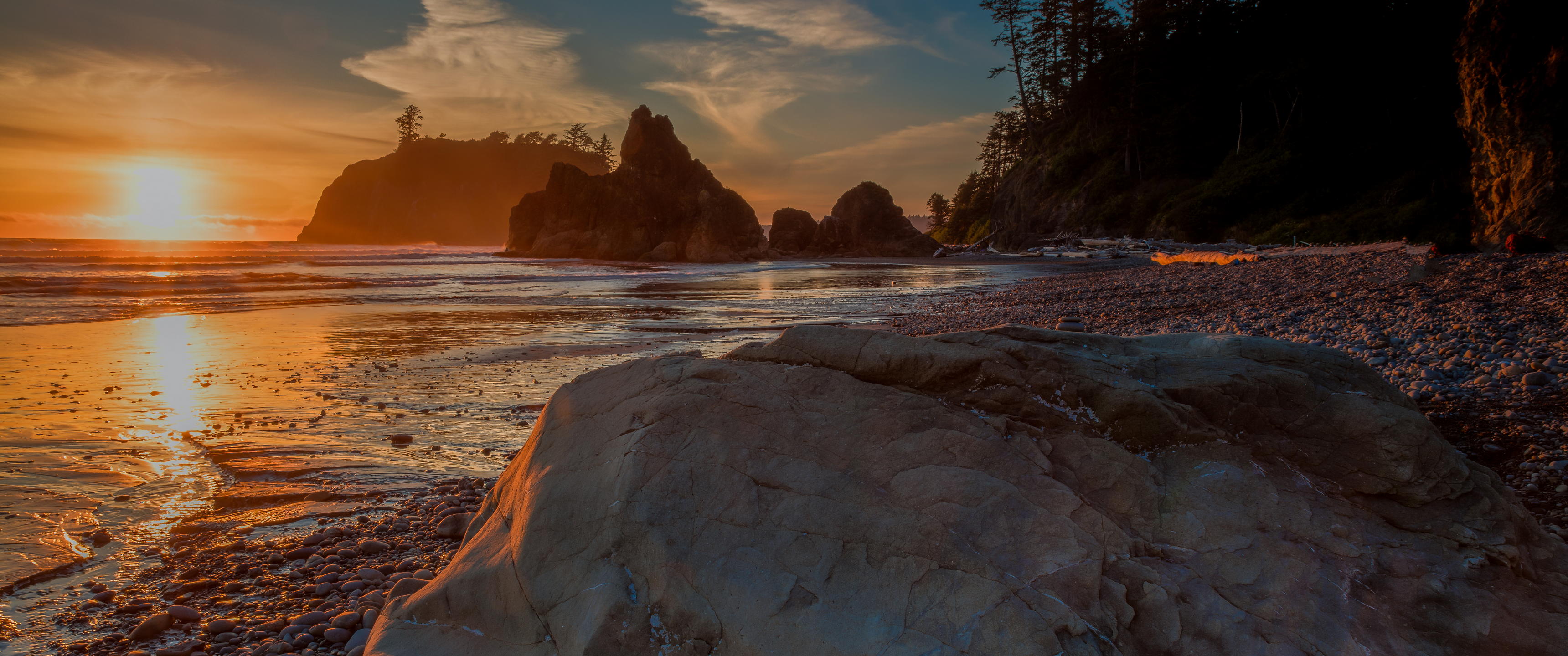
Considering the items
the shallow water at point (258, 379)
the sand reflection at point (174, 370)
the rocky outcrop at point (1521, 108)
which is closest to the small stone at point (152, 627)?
the shallow water at point (258, 379)

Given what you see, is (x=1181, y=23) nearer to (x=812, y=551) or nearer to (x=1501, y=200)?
(x=1501, y=200)

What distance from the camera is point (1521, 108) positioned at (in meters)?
12.6

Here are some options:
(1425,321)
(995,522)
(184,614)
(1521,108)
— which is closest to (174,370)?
(184,614)

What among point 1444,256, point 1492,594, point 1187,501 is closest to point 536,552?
point 1187,501

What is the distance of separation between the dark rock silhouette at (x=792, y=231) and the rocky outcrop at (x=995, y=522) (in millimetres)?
59423

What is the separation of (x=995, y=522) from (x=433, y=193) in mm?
150723

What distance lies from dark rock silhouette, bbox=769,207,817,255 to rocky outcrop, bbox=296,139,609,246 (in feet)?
242

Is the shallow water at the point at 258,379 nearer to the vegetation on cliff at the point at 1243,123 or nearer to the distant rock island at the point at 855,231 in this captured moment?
the vegetation on cliff at the point at 1243,123

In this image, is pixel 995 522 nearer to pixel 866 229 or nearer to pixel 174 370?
pixel 174 370

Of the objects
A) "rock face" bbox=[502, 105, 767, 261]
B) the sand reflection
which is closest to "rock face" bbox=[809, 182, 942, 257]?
"rock face" bbox=[502, 105, 767, 261]

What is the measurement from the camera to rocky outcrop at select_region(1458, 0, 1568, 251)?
11969 mm

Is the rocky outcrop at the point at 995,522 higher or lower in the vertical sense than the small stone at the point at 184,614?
higher

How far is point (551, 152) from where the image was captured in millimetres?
133125

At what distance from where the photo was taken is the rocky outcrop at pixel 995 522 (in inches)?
89.0
